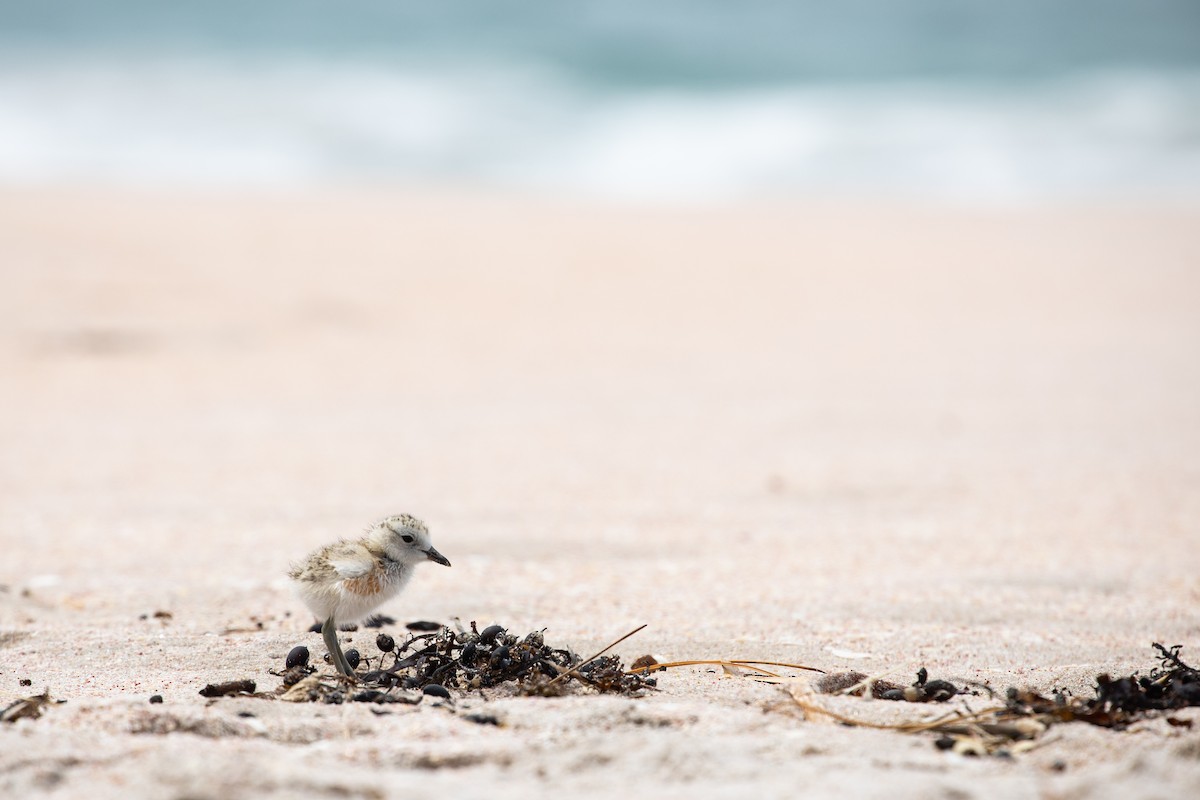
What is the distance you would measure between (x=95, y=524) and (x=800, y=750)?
4.60 meters

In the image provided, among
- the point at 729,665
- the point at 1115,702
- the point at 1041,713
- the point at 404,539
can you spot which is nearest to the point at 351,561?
the point at 404,539

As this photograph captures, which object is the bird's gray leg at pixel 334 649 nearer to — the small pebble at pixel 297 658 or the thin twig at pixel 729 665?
the small pebble at pixel 297 658

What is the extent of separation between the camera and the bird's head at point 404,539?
3.64 meters

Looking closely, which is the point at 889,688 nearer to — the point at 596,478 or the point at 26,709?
the point at 26,709

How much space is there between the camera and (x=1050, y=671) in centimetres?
362

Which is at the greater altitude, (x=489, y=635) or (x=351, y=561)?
(x=351, y=561)

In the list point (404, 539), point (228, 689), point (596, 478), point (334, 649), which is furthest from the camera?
point (596, 478)

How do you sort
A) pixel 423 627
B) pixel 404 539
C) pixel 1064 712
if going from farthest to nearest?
pixel 423 627, pixel 404 539, pixel 1064 712

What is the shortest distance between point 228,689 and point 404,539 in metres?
0.72

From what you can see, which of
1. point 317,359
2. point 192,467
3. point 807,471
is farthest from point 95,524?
point 317,359

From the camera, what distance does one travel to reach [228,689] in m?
3.15

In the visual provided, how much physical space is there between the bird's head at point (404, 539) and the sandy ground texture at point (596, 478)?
0.48m

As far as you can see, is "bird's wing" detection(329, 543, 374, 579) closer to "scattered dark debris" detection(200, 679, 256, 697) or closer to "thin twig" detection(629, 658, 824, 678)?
"scattered dark debris" detection(200, 679, 256, 697)

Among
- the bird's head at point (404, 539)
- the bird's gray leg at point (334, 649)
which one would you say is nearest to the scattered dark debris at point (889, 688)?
the bird's head at point (404, 539)
